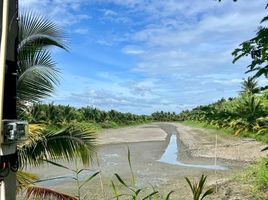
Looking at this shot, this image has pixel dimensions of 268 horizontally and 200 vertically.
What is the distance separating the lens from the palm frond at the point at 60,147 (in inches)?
255

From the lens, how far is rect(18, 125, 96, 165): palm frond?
647 cm

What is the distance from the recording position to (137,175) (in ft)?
51.6

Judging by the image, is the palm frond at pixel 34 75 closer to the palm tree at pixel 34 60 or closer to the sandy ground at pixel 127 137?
the palm tree at pixel 34 60

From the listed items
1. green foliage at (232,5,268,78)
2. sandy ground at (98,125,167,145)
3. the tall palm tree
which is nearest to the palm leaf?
the tall palm tree

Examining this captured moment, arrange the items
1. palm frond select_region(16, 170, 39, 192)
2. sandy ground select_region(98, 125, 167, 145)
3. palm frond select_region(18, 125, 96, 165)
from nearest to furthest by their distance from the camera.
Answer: palm frond select_region(16, 170, 39, 192)
palm frond select_region(18, 125, 96, 165)
sandy ground select_region(98, 125, 167, 145)

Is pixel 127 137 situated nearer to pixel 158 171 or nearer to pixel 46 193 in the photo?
pixel 158 171

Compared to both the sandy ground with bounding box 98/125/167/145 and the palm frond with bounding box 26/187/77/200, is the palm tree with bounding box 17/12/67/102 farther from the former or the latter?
the sandy ground with bounding box 98/125/167/145

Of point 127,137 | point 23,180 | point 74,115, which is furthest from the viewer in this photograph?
point 74,115

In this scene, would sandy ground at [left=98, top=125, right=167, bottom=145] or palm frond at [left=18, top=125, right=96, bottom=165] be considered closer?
palm frond at [left=18, top=125, right=96, bottom=165]

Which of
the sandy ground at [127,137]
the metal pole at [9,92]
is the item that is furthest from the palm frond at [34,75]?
the sandy ground at [127,137]

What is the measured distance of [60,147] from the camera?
21.6 ft

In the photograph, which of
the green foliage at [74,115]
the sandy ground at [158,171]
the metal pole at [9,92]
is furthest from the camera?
the green foliage at [74,115]

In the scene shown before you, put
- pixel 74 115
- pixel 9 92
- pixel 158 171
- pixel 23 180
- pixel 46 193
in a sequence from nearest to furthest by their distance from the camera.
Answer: pixel 9 92, pixel 23 180, pixel 46 193, pixel 158 171, pixel 74 115

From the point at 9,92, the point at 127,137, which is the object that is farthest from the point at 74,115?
the point at 9,92
